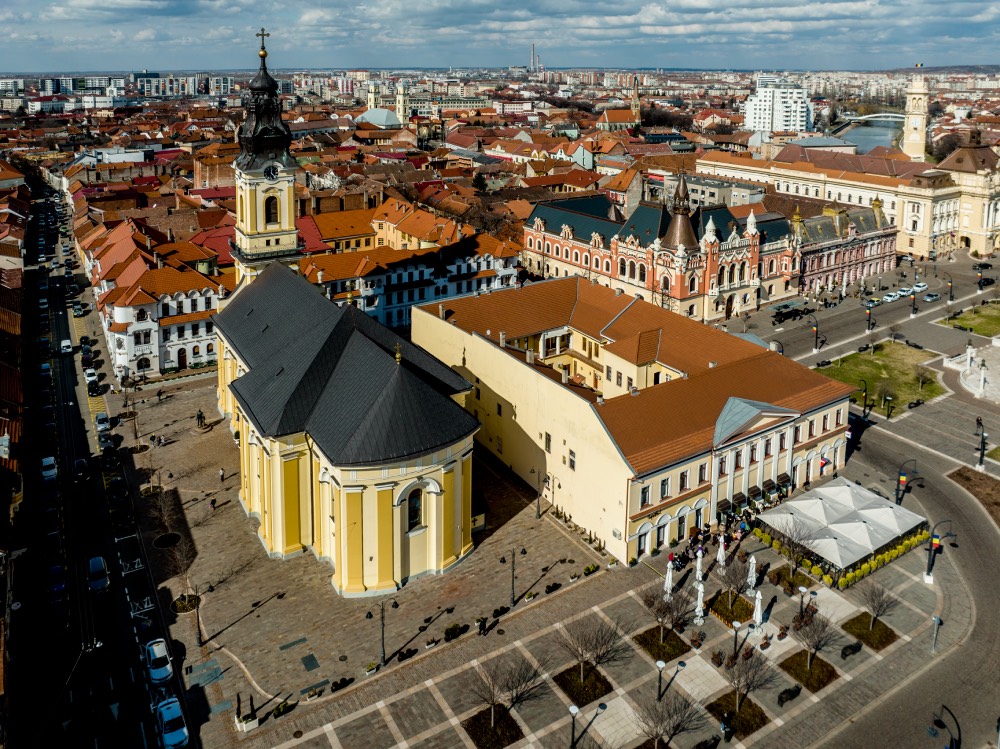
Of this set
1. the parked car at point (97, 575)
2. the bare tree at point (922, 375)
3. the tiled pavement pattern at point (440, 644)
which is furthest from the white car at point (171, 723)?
the bare tree at point (922, 375)

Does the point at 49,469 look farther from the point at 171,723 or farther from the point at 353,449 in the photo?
the point at 353,449

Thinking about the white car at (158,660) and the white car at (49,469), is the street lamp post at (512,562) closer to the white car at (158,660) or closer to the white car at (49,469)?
the white car at (158,660)

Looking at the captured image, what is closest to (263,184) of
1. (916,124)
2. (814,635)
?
(814,635)

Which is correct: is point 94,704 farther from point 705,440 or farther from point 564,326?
point 564,326

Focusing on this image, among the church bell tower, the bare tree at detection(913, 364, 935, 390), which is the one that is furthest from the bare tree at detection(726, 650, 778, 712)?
the church bell tower

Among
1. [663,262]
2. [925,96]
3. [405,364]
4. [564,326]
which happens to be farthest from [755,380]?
[925,96]

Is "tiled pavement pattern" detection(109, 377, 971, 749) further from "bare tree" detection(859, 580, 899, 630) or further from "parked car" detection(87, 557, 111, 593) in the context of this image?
"parked car" detection(87, 557, 111, 593)
